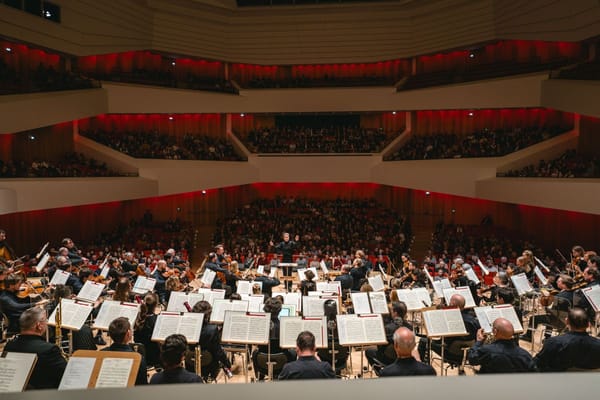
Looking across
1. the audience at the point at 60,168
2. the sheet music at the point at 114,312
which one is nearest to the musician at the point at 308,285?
the sheet music at the point at 114,312

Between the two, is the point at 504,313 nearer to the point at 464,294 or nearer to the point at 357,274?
the point at 464,294

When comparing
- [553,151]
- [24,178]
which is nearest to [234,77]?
[24,178]

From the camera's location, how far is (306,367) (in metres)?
4.72

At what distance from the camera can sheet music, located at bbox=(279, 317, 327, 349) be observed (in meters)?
6.34

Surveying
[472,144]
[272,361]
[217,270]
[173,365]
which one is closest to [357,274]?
[217,270]

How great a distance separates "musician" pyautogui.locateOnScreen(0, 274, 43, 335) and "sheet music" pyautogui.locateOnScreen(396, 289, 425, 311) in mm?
6323

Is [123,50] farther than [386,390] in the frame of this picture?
Yes

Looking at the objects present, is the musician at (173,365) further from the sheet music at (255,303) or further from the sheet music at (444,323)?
the sheet music at (255,303)

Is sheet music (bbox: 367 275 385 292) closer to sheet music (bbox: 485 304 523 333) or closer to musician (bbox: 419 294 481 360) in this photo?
musician (bbox: 419 294 481 360)

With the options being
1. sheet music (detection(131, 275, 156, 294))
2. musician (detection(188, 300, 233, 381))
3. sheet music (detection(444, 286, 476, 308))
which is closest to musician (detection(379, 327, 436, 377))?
musician (detection(188, 300, 233, 381))

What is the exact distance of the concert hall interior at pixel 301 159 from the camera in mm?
9977

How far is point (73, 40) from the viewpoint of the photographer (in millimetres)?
20391

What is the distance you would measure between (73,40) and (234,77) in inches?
375

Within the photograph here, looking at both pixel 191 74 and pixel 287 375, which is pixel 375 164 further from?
pixel 287 375
